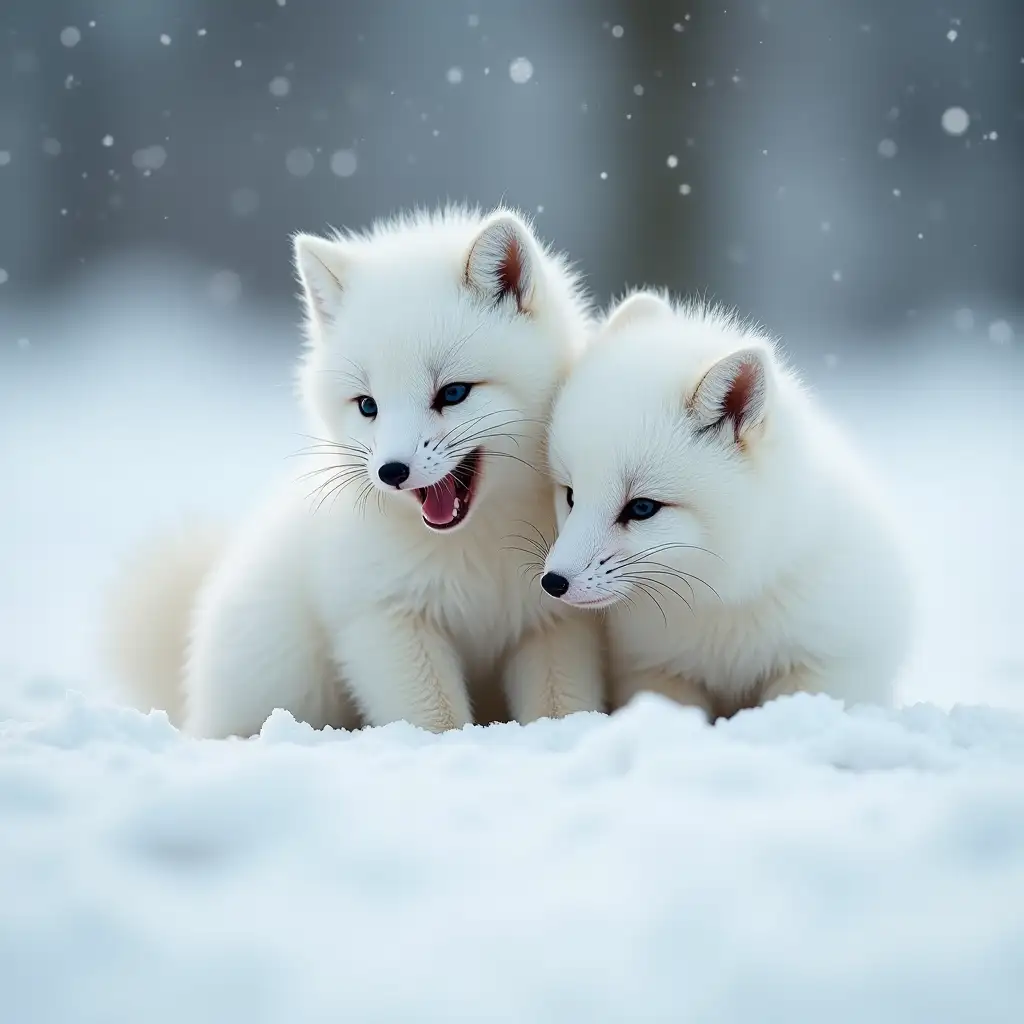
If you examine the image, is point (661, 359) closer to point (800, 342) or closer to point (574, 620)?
point (574, 620)

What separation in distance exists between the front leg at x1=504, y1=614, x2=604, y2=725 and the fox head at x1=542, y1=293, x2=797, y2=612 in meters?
0.31

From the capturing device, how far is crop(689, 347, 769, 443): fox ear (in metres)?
2.13

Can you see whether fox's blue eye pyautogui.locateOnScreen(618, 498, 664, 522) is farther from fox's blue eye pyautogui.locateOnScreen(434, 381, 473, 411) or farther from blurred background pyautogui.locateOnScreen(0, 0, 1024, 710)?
blurred background pyautogui.locateOnScreen(0, 0, 1024, 710)

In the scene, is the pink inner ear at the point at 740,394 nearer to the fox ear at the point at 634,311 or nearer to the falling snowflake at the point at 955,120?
the fox ear at the point at 634,311

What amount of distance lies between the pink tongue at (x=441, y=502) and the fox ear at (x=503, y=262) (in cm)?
38

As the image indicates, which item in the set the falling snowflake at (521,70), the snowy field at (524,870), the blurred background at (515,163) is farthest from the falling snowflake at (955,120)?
the snowy field at (524,870)

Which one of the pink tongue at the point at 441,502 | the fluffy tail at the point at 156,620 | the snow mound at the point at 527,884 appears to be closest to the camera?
the snow mound at the point at 527,884

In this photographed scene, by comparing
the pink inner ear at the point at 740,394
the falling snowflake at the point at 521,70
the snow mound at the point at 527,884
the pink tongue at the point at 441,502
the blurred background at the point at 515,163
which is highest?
the falling snowflake at the point at 521,70

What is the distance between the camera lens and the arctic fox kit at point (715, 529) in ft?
6.99

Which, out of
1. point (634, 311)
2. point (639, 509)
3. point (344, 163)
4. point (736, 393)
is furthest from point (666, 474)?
point (344, 163)

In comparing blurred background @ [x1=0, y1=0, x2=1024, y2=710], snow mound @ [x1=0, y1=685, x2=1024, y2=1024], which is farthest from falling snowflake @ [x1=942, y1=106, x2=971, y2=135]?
snow mound @ [x1=0, y1=685, x2=1024, y2=1024]

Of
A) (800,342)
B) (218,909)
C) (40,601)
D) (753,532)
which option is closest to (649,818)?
(218,909)

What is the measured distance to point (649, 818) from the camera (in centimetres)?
141

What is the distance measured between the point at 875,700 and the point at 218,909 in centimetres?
149
